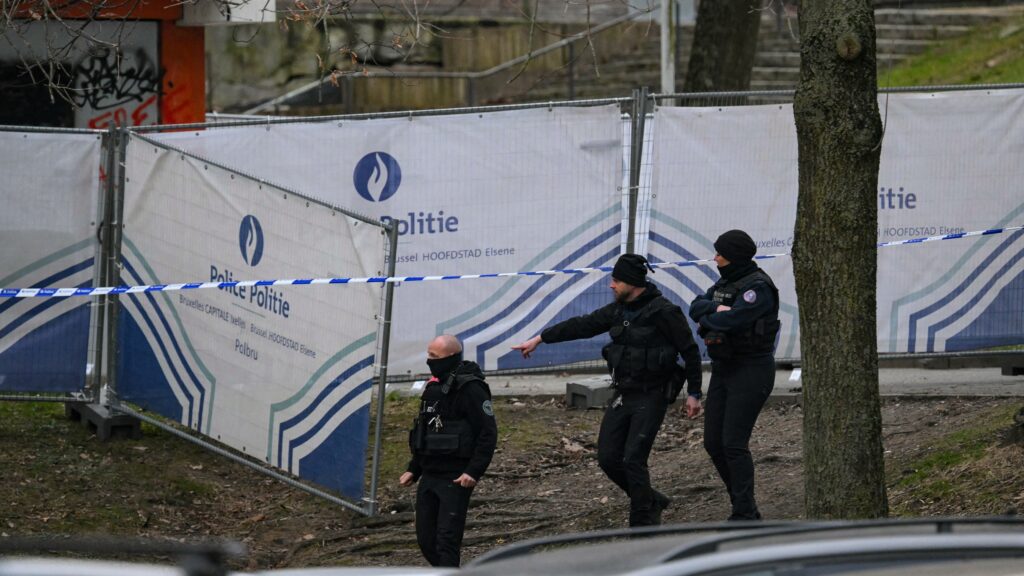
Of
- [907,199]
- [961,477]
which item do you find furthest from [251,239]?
[907,199]

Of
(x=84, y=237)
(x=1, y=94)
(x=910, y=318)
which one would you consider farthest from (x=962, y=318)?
(x=1, y=94)

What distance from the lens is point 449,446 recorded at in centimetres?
712

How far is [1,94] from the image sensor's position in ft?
40.9

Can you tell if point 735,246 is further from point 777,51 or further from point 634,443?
point 777,51

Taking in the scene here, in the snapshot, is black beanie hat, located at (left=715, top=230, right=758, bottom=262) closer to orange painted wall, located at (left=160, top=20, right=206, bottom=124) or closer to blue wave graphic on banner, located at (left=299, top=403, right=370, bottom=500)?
blue wave graphic on banner, located at (left=299, top=403, right=370, bottom=500)

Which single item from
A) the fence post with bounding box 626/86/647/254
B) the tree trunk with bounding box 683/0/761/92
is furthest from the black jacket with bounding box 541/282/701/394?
the tree trunk with bounding box 683/0/761/92

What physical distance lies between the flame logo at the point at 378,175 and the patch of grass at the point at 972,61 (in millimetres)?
9658

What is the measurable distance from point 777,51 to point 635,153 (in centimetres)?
1326

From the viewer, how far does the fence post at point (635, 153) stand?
10352 millimetres

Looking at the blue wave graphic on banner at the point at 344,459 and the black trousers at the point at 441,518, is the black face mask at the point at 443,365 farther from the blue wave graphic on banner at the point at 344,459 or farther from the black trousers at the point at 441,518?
the blue wave graphic on banner at the point at 344,459

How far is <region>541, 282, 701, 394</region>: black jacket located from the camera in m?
7.60

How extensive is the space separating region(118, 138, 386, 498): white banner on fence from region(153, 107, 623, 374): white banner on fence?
116 centimetres

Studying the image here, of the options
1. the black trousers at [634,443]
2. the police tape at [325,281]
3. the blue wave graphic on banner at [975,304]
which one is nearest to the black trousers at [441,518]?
the black trousers at [634,443]

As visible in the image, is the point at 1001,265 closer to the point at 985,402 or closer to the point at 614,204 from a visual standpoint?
the point at 985,402
